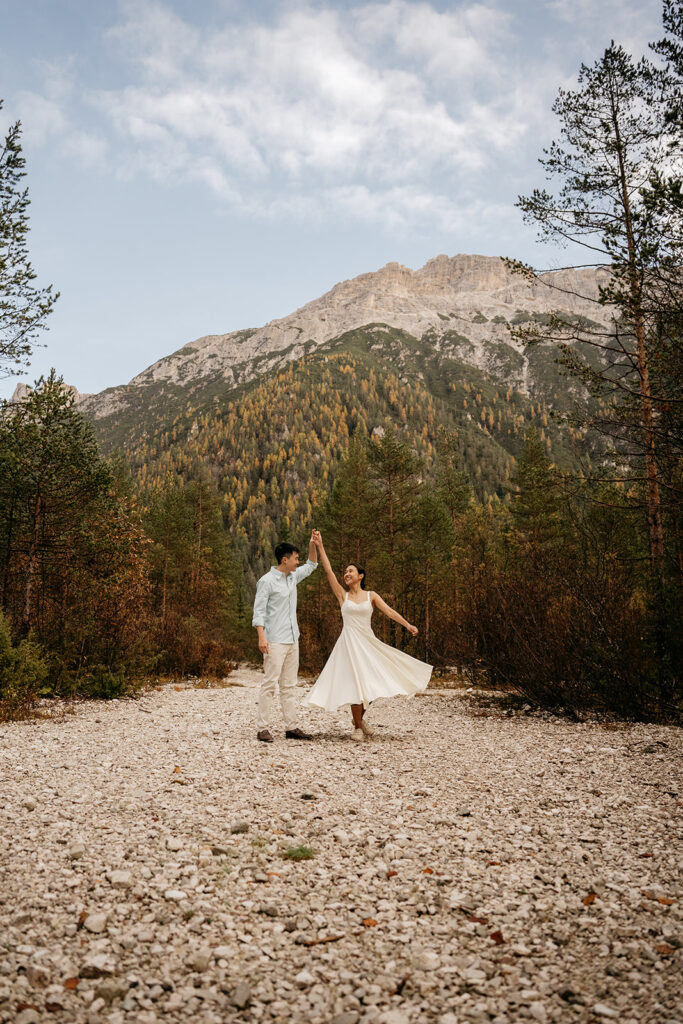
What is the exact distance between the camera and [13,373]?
13461 mm

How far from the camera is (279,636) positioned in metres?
8.00

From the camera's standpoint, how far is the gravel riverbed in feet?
7.68

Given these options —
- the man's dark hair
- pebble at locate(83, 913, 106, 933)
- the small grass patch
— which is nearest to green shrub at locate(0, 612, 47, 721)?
the man's dark hair

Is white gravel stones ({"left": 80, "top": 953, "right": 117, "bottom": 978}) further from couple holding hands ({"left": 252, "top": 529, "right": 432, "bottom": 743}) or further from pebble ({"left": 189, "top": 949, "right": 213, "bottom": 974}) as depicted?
Answer: couple holding hands ({"left": 252, "top": 529, "right": 432, "bottom": 743})

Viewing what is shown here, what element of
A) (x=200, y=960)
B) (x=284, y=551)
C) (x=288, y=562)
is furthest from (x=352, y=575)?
(x=200, y=960)

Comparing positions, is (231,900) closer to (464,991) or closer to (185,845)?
(185,845)

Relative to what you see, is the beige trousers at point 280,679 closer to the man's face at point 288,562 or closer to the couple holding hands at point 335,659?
the couple holding hands at point 335,659

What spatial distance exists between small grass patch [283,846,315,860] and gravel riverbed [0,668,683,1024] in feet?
0.06

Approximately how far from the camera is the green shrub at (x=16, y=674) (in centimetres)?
955

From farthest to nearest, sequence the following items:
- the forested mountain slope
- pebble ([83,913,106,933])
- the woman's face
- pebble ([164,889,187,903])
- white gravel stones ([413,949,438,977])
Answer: the forested mountain slope < the woman's face < pebble ([164,889,187,903]) < pebble ([83,913,106,933]) < white gravel stones ([413,949,438,977])

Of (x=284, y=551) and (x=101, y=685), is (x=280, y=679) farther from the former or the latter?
(x=101, y=685)

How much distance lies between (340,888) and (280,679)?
4.93 m

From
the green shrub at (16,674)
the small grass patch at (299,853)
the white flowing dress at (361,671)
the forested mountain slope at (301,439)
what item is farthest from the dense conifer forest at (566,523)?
the forested mountain slope at (301,439)

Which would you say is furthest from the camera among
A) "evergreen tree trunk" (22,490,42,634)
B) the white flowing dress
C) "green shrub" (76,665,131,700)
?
"green shrub" (76,665,131,700)
